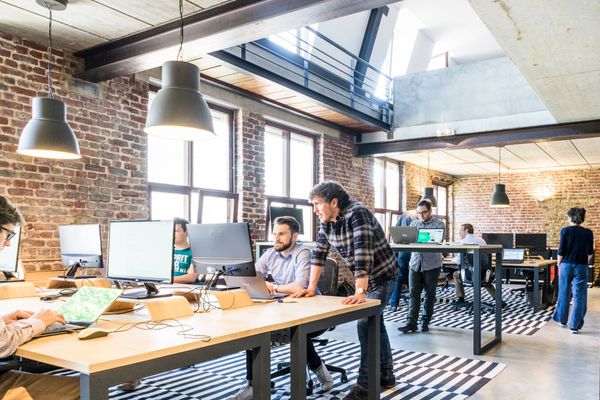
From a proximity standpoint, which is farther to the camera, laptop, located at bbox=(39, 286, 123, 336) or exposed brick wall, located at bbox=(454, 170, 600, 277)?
exposed brick wall, located at bbox=(454, 170, 600, 277)

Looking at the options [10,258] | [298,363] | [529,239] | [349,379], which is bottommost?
[349,379]

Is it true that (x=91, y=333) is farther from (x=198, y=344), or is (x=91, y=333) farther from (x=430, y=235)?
(x=430, y=235)

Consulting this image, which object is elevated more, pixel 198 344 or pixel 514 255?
pixel 198 344

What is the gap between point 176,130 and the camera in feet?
10.6

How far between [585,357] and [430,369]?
1.54m

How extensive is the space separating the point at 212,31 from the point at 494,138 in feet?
18.7

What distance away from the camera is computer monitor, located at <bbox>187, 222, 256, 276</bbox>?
2828mm

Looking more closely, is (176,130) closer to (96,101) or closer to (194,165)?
(96,101)

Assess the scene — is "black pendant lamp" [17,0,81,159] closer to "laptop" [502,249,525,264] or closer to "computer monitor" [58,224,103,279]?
"computer monitor" [58,224,103,279]

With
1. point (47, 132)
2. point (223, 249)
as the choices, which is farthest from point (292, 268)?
point (47, 132)

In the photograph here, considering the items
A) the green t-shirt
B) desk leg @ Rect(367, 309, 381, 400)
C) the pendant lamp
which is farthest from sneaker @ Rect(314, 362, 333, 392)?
the pendant lamp

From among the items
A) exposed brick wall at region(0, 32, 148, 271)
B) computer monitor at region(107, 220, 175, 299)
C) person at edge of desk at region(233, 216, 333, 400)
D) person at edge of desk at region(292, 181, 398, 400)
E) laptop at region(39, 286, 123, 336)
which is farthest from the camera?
exposed brick wall at region(0, 32, 148, 271)

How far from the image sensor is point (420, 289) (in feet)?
18.4

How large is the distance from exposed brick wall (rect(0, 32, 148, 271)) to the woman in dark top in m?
4.86
